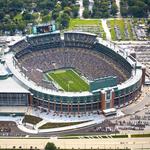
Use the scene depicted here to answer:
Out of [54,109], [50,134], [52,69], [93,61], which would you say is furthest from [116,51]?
[50,134]

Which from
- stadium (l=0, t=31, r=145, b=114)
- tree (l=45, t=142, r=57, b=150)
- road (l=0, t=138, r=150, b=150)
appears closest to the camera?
tree (l=45, t=142, r=57, b=150)

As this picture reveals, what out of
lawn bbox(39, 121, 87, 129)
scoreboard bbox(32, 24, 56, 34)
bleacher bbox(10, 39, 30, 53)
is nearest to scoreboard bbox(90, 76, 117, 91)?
lawn bbox(39, 121, 87, 129)

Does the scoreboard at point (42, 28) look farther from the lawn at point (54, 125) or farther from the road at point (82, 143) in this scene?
the road at point (82, 143)

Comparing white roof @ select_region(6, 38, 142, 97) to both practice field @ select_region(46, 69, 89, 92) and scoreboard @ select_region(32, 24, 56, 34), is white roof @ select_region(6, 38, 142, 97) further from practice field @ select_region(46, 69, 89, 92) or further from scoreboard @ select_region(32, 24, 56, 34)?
scoreboard @ select_region(32, 24, 56, 34)

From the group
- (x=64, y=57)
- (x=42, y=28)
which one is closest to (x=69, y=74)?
(x=64, y=57)

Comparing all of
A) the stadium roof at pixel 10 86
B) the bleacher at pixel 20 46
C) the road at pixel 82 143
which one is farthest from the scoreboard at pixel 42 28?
the road at pixel 82 143

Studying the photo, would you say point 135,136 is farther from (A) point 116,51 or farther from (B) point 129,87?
(A) point 116,51

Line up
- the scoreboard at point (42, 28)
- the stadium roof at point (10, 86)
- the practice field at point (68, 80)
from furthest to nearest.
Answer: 1. the scoreboard at point (42, 28)
2. the practice field at point (68, 80)
3. the stadium roof at point (10, 86)
